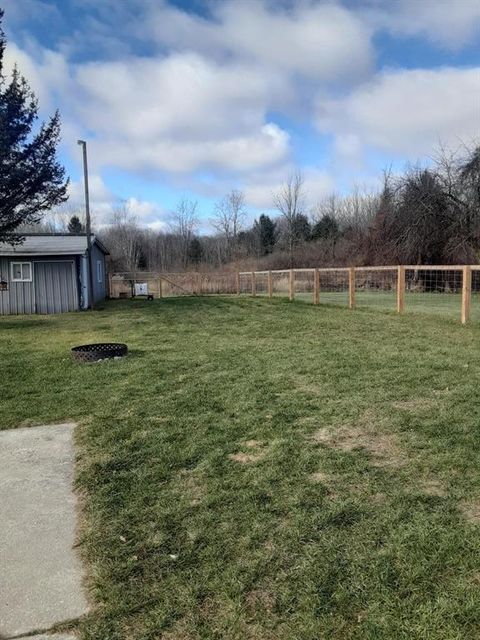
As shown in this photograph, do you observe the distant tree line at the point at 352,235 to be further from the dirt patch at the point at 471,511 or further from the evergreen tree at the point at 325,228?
the dirt patch at the point at 471,511

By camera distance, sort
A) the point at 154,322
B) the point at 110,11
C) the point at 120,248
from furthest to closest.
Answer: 1. the point at 120,248
2. the point at 154,322
3. the point at 110,11

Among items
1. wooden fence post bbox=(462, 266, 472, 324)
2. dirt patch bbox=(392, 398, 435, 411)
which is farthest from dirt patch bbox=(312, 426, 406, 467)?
wooden fence post bbox=(462, 266, 472, 324)

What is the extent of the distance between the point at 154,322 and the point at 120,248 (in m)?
48.6

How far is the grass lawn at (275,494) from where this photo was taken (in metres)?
1.79

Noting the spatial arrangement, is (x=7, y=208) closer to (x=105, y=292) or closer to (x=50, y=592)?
(x=105, y=292)

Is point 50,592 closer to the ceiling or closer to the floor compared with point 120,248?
closer to the floor

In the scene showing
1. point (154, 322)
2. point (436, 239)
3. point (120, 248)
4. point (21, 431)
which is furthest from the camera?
point (120, 248)

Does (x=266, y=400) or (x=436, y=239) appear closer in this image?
(x=266, y=400)

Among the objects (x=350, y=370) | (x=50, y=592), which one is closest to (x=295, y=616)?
(x=50, y=592)

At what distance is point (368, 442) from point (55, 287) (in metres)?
16.2

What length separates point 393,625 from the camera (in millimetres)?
1694

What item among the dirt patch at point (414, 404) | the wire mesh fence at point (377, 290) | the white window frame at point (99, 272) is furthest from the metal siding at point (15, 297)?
the dirt patch at point (414, 404)

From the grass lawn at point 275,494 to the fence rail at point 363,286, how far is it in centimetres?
591

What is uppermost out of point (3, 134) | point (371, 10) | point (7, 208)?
point (371, 10)
